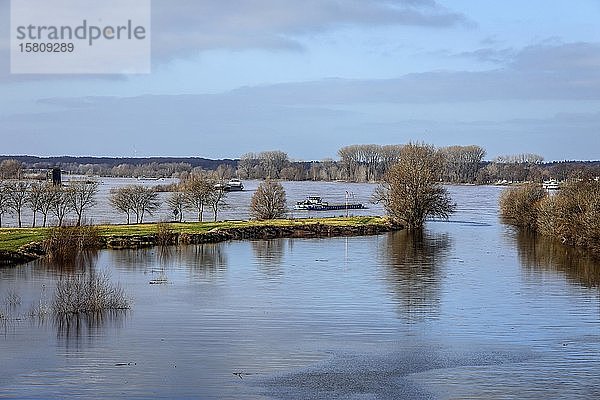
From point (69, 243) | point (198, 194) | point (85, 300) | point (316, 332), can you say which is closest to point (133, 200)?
point (198, 194)

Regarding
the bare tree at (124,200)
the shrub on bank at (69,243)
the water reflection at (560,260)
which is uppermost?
the bare tree at (124,200)

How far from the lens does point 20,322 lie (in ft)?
74.1

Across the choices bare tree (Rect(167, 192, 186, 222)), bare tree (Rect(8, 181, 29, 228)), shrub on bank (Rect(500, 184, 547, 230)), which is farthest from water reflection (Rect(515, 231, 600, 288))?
bare tree (Rect(8, 181, 29, 228))

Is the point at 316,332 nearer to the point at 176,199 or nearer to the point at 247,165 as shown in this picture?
the point at 176,199

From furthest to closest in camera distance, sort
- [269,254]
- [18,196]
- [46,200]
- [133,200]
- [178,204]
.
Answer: [178,204] → [133,200] → [18,196] → [46,200] → [269,254]

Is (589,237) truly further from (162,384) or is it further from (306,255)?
(162,384)

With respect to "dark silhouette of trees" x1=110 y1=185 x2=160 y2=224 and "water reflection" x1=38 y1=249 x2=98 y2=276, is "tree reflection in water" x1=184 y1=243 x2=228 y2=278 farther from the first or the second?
"dark silhouette of trees" x1=110 y1=185 x2=160 y2=224

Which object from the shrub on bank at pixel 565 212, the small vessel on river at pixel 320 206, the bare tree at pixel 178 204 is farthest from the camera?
the small vessel on river at pixel 320 206

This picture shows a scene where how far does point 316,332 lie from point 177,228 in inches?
1173

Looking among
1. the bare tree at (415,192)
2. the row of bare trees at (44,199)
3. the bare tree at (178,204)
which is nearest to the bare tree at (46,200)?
the row of bare trees at (44,199)

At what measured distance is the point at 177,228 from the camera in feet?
167

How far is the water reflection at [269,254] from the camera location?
120ft

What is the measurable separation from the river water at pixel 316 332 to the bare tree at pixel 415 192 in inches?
750

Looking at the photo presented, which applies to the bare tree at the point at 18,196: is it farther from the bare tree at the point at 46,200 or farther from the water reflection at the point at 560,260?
the water reflection at the point at 560,260
